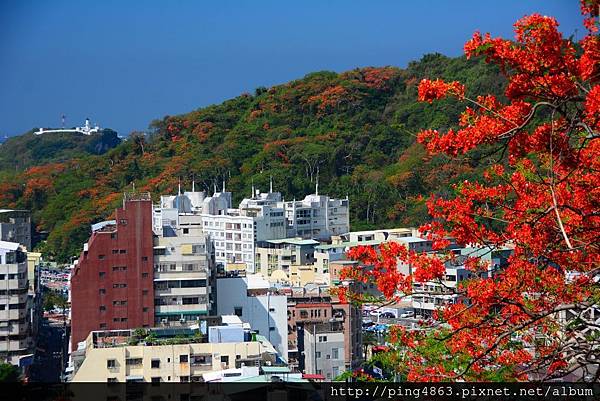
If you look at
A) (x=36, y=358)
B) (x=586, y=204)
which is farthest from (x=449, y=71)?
(x=586, y=204)

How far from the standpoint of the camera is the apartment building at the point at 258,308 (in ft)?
71.9

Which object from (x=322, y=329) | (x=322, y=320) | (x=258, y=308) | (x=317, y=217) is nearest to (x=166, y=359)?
(x=322, y=329)

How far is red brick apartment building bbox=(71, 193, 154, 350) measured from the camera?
21.0m

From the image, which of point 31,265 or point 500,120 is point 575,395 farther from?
point 31,265

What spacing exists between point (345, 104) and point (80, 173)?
11046 millimetres

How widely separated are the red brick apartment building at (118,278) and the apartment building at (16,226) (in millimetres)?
16146

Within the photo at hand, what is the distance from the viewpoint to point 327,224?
123ft

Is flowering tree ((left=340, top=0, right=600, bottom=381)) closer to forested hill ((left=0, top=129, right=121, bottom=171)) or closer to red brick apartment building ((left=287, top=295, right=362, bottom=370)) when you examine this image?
red brick apartment building ((left=287, top=295, right=362, bottom=370))

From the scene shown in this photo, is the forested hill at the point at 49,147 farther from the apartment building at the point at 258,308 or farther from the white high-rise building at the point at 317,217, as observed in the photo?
the apartment building at the point at 258,308

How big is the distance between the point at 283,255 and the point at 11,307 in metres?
12.6

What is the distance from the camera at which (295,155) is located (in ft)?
144

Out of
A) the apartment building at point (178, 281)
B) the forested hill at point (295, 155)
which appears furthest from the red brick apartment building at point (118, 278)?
the forested hill at point (295, 155)

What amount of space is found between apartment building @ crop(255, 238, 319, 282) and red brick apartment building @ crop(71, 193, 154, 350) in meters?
11.3

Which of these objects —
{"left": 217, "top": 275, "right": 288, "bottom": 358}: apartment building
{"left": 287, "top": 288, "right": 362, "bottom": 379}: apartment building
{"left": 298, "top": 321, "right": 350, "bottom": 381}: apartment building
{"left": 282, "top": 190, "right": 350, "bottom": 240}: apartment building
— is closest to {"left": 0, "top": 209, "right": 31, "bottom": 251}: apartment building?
{"left": 282, "top": 190, "right": 350, "bottom": 240}: apartment building
